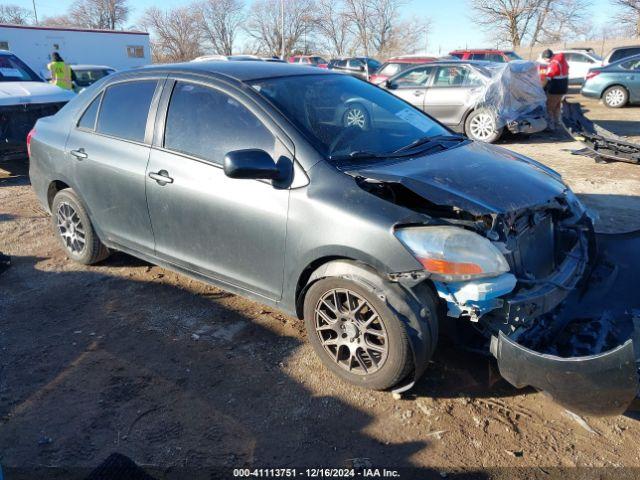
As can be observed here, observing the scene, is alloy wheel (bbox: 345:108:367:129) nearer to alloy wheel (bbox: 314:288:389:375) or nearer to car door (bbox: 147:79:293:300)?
car door (bbox: 147:79:293:300)

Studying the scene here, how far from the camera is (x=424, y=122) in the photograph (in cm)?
394

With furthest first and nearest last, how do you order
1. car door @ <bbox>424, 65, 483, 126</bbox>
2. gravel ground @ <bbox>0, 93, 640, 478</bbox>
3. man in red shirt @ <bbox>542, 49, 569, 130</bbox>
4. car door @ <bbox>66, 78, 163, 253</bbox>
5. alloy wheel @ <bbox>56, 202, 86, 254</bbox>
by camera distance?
man in red shirt @ <bbox>542, 49, 569, 130</bbox>
car door @ <bbox>424, 65, 483, 126</bbox>
alloy wheel @ <bbox>56, 202, 86, 254</bbox>
car door @ <bbox>66, 78, 163, 253</bbox>
gravel ground @ <bbox>0, 93, 640, 478</bbox>

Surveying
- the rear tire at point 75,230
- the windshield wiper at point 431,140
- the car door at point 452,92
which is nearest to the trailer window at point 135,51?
the car door at point 452,92

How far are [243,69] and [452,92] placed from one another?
7763 millimetres

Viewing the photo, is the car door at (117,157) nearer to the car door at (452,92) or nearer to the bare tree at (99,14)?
the car door at (452,92)

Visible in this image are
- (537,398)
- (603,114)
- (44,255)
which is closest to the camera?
(537,398)

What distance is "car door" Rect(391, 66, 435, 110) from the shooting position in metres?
11.0

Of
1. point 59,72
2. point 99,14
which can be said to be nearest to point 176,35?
point 99,14

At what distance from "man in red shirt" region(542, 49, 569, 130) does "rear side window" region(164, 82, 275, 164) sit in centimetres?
958

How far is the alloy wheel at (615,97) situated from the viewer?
51.0 feet

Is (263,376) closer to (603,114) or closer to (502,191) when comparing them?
(502,191)

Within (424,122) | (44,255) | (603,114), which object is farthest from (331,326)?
(603,114)

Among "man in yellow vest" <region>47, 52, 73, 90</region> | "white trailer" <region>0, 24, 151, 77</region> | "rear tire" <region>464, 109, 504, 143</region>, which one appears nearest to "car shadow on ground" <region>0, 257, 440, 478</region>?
"rear tire" <region>464, 109, 504, 143</region>

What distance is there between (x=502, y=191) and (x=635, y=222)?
3.76 metres
